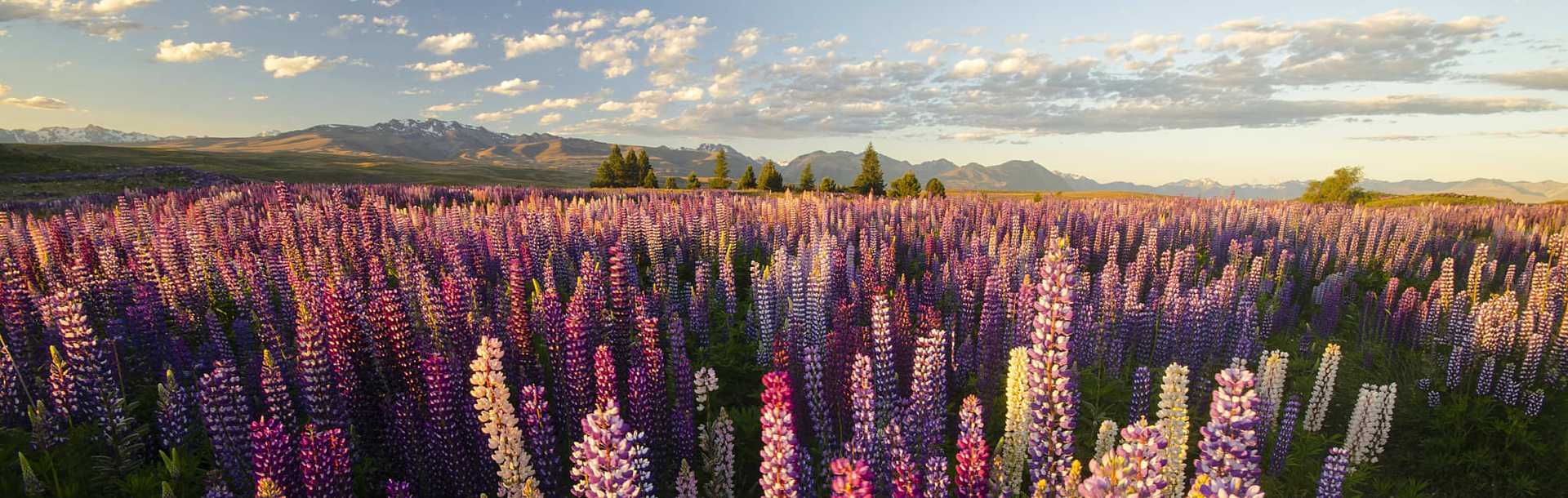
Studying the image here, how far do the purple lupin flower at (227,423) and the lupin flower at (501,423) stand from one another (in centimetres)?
205

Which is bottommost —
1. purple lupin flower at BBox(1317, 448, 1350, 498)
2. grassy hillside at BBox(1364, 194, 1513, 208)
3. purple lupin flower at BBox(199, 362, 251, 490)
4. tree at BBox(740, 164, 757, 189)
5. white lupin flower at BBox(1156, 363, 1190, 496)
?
purple lupin flower at BBox(1317, 448, 1350, 498)

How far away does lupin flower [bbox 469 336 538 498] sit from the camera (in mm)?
3232

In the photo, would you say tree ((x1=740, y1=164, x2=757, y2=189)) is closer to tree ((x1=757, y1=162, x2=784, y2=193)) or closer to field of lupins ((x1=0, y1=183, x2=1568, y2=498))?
tree ((x1=757, y1=162, x2=784, y2=193))

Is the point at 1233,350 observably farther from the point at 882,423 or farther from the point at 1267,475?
the point at 882,423

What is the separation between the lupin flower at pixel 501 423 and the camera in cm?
323

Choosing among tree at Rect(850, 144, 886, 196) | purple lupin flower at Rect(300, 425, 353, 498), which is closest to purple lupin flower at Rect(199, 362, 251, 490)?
purple lupin flower at Rect(300, 425, 353, 498)

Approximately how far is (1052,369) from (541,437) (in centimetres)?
303

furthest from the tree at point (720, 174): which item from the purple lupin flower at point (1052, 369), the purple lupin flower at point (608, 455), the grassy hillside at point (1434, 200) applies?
the purple lupin flower at point (608, 455)

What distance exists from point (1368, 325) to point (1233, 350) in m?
5.94

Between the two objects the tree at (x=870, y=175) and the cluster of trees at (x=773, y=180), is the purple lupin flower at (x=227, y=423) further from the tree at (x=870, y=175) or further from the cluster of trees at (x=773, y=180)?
the tree at (x=870, y=175)

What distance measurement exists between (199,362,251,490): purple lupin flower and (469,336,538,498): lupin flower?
2047 millimetres

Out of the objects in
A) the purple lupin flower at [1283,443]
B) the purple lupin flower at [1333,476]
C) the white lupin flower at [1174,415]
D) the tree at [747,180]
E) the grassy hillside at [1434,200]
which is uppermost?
the tree at [747,180]

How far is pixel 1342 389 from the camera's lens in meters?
9.05

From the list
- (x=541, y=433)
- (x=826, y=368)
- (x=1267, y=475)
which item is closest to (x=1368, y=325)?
(x=1267, y=475)
